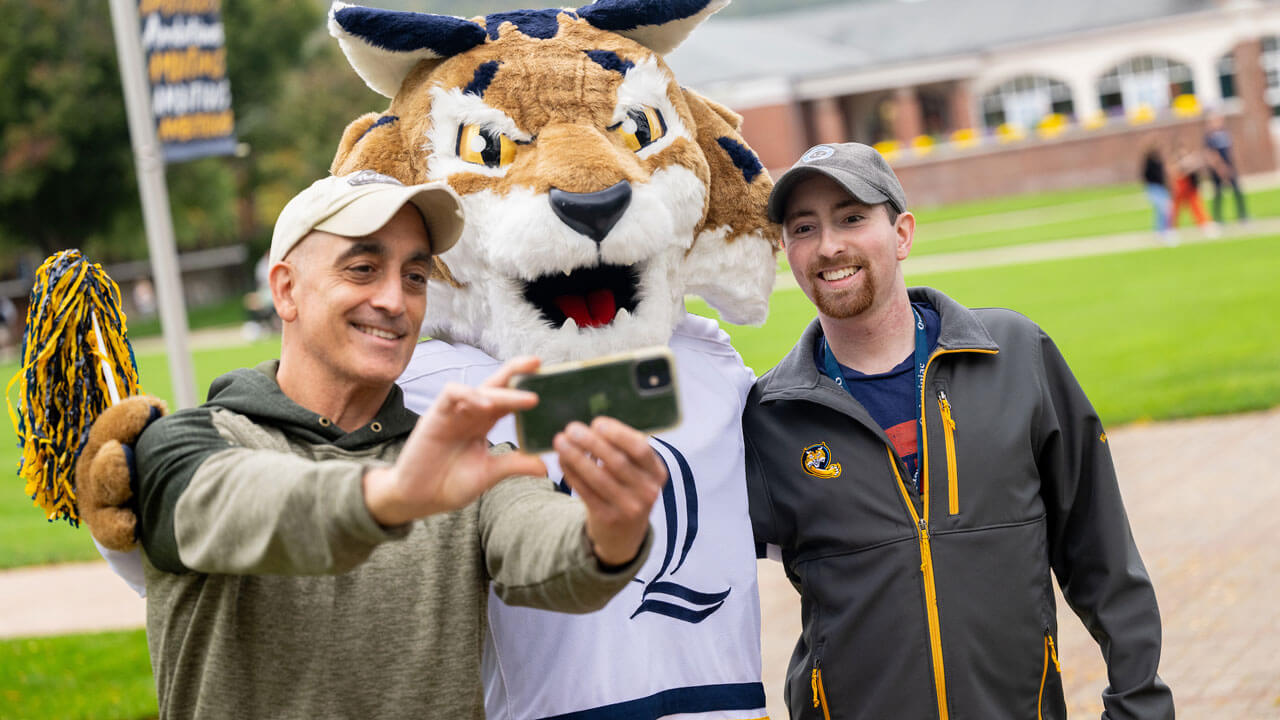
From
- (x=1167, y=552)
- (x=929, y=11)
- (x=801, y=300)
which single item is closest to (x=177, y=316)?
(x=1167, y=552)

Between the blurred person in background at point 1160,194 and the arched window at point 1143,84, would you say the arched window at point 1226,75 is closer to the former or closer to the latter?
the arched window at point 1143,84

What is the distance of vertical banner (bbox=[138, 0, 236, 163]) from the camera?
7.59 meters

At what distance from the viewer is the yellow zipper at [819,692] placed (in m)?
3.10

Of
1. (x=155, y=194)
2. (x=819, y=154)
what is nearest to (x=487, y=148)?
(x=819, y=154)

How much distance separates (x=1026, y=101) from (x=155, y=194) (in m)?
48.4

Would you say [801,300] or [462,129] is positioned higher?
[462,129]

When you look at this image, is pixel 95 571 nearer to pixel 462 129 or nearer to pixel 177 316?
pixel 177 316

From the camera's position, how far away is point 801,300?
2092 cm

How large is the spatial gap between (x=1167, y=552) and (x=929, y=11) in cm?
5484

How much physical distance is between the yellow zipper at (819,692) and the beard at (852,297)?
2.80 feet

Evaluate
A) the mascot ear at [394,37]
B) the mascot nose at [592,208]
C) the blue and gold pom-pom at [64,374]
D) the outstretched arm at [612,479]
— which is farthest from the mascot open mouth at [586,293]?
the outstretched arm at [612,479]

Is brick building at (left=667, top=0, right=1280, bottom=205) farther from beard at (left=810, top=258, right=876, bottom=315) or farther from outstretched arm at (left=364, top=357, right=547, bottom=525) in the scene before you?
outstretched arm at (left=364, top=357, right=547, bottom=525)

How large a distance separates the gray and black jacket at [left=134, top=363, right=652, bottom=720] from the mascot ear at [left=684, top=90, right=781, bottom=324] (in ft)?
4.10

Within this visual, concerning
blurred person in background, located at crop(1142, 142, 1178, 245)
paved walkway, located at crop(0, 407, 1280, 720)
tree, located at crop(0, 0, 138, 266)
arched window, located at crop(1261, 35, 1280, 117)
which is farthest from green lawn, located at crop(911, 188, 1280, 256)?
tree, located at crop(0, 0, 138, 266)
